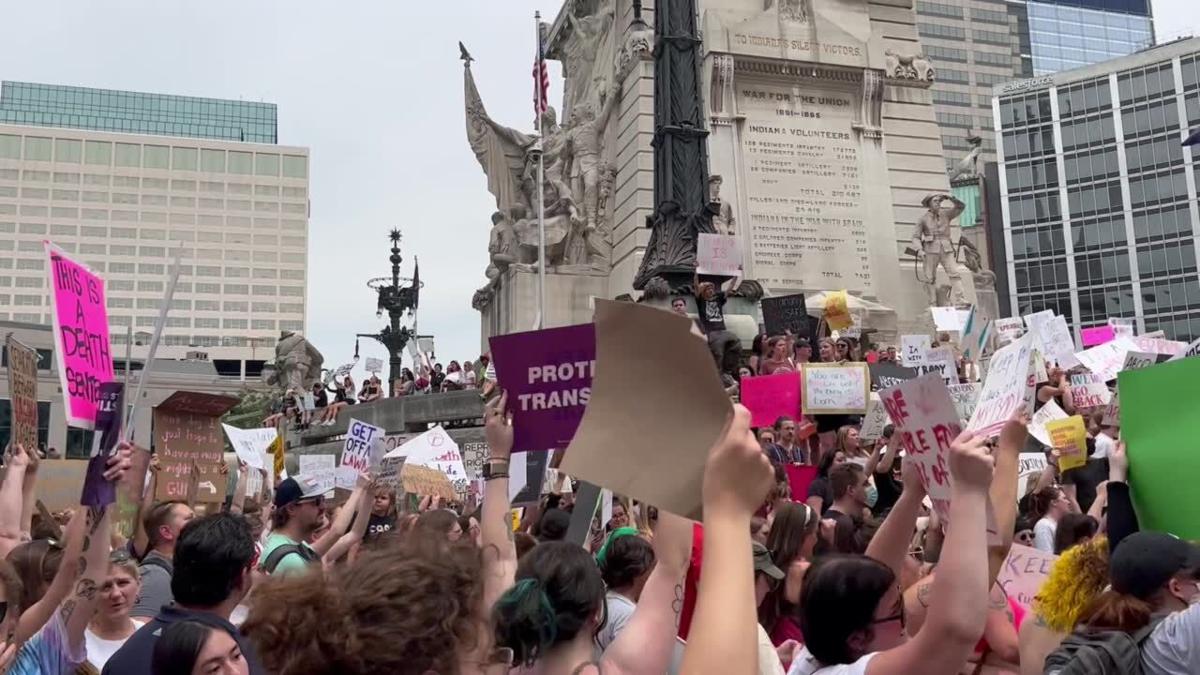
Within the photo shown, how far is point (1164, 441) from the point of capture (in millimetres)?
4340

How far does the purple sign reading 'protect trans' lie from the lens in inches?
188

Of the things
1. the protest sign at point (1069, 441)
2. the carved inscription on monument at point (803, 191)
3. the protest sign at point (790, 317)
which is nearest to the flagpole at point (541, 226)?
the carved inscription on monument at point (803, 191)

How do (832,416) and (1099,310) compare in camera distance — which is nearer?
(832,416)

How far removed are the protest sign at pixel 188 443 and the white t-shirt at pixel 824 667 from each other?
18.4ft

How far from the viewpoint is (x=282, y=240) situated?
446 feet

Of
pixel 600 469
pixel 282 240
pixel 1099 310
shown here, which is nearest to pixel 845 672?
pixel 600 469

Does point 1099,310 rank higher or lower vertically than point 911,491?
higher

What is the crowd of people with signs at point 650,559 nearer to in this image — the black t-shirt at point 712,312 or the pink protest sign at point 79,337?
the pink protest sign at point 79,337

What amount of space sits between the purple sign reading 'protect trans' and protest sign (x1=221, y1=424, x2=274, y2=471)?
686cm

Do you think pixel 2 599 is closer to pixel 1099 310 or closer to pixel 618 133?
pixel 618 133

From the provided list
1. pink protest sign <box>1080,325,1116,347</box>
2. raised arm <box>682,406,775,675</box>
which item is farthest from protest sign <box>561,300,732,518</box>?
pink protest sign <box>1080,325,1116,347</box>

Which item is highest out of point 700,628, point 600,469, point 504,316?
point 504,316

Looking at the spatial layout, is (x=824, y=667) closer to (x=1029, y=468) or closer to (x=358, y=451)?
(x=358, y=451)

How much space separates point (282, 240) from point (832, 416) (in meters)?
129
